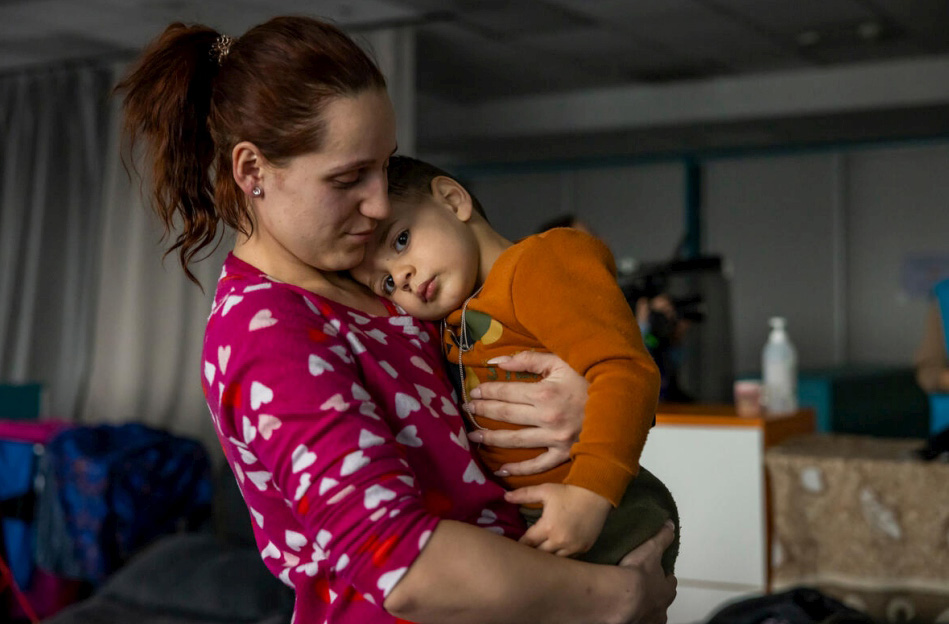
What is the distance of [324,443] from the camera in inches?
32.5

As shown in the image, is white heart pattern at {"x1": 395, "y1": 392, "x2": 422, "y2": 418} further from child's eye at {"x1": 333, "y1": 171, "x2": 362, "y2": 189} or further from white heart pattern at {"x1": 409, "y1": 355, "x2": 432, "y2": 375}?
child's eye at {"x1": 333, "y1": 171, "x2": 362, "y2": 189}

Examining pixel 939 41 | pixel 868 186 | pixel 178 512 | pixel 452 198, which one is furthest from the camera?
pixel 868 186

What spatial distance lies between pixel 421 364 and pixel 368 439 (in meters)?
0.20

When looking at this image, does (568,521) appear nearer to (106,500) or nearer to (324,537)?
(324,537)

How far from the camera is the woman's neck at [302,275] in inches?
38.2

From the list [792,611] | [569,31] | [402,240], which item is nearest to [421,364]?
[402,240]

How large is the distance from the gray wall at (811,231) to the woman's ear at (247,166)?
6.34m

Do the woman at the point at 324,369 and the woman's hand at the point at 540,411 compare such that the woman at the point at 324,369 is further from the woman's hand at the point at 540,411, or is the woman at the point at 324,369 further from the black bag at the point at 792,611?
the black bag at the point at 792,611

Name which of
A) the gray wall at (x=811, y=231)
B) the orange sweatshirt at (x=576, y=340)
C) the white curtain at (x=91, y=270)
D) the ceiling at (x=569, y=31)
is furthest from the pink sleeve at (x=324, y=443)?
the gray wall at (x=811, y=231)

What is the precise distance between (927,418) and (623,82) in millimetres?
2905

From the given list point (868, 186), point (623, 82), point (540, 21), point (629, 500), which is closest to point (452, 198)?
point (629, 500)

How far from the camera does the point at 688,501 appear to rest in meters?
3.05

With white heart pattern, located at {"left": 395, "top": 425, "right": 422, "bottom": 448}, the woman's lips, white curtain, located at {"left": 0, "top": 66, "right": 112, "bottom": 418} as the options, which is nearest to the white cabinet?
the woman's lips

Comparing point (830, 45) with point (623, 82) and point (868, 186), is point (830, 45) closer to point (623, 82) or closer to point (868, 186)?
point (623, 82)
